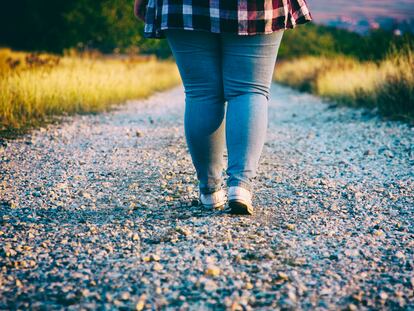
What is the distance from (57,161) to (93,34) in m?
14.1

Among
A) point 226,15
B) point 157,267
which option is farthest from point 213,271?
point 226,15

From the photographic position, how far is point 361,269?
1788mm

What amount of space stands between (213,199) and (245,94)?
563 mm

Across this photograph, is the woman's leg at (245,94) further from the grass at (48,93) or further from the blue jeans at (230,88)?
the grass at (48,93)

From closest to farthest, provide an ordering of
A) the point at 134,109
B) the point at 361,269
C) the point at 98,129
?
the point at 361,269, the point at 98,129, the point at 134,109

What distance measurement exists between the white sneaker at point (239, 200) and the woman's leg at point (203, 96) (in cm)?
17

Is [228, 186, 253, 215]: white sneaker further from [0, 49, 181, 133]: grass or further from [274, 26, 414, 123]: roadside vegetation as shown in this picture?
[274, 26, 414, 123]: roadside vegetation

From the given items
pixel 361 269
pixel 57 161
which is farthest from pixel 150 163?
pixel 361 269

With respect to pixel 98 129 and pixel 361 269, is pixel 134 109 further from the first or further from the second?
pixel 361 269

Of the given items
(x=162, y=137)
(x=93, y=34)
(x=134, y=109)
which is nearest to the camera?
(x=162, y=137)

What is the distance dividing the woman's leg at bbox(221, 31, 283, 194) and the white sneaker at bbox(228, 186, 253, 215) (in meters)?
0.03

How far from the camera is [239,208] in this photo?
2.34 metres

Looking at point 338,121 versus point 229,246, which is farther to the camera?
point 338,121

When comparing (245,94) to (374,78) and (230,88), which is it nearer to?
(230,88)
